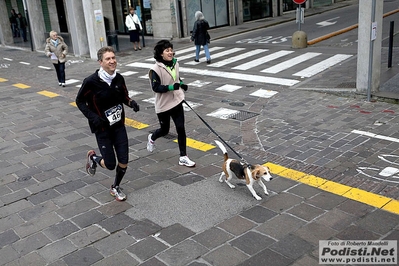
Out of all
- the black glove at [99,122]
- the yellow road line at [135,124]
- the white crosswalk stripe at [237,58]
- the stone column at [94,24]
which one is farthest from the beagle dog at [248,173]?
the stone column at [94,24]

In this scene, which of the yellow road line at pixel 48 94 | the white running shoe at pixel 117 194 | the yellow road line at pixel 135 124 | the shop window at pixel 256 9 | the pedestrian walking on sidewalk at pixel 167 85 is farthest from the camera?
the shop window at pixel 256 9

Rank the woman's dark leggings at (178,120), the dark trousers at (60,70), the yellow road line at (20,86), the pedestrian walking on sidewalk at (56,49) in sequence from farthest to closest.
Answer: the yellow road line at (20,86) → the dark trousers at (60,70) → the pedestrian walking on sidewalk at (56,49) → the woman's dark leggings at (178,120)

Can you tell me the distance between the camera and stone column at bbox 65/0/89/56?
18547 mm

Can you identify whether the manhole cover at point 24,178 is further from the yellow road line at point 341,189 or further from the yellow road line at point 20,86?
the yellow road line at point 20,86

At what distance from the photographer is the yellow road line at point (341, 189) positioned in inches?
206

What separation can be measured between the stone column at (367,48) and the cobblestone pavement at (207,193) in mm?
434

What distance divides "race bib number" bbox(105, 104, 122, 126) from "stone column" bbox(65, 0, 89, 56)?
1457cm

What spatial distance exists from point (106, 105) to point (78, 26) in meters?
14.9

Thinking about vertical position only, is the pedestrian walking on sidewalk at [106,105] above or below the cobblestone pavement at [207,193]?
above

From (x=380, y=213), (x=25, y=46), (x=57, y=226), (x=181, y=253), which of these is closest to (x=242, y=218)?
(x=181, y=253)

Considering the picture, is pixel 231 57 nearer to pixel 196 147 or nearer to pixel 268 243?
pixel 196 147

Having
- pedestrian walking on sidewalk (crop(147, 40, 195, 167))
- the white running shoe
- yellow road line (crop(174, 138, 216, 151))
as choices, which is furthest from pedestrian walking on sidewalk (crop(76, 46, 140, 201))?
yellow road line (crop(174, 138, 216, 151))

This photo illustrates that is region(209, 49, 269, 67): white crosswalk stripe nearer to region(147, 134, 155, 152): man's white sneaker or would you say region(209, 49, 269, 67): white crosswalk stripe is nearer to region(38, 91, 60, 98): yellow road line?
region(38, 91, 60, 98): yellow road line

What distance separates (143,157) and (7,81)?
32.1ft
